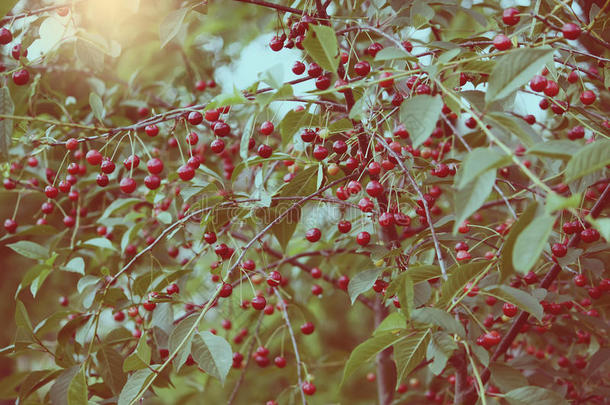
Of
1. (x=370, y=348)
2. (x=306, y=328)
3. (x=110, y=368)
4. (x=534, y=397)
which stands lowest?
(x=306, y=328)

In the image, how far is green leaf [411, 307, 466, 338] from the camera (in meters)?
0.98

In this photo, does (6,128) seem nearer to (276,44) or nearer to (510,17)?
(276,44)

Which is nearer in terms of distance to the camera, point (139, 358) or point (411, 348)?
point (411, 348)

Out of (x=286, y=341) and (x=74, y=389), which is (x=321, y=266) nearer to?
(x=286, y=341)

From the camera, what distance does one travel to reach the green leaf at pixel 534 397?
1042mm

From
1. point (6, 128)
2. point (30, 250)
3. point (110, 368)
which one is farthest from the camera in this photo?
point (30, 250)

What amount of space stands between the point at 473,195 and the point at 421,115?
19 centimetres

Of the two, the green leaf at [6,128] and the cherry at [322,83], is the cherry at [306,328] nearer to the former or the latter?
the cherry at [322,83]

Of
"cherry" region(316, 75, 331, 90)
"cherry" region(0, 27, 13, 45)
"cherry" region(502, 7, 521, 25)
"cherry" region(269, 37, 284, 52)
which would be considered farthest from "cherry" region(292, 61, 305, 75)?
"cherry" region(0, 27, 13, 45)

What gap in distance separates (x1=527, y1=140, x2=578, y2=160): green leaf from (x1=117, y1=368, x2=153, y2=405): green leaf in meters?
0.96

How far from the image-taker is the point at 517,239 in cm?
80

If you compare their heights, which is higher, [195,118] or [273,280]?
[195,118]

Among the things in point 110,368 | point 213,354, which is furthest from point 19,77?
point 213,354

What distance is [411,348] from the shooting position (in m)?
1.09
